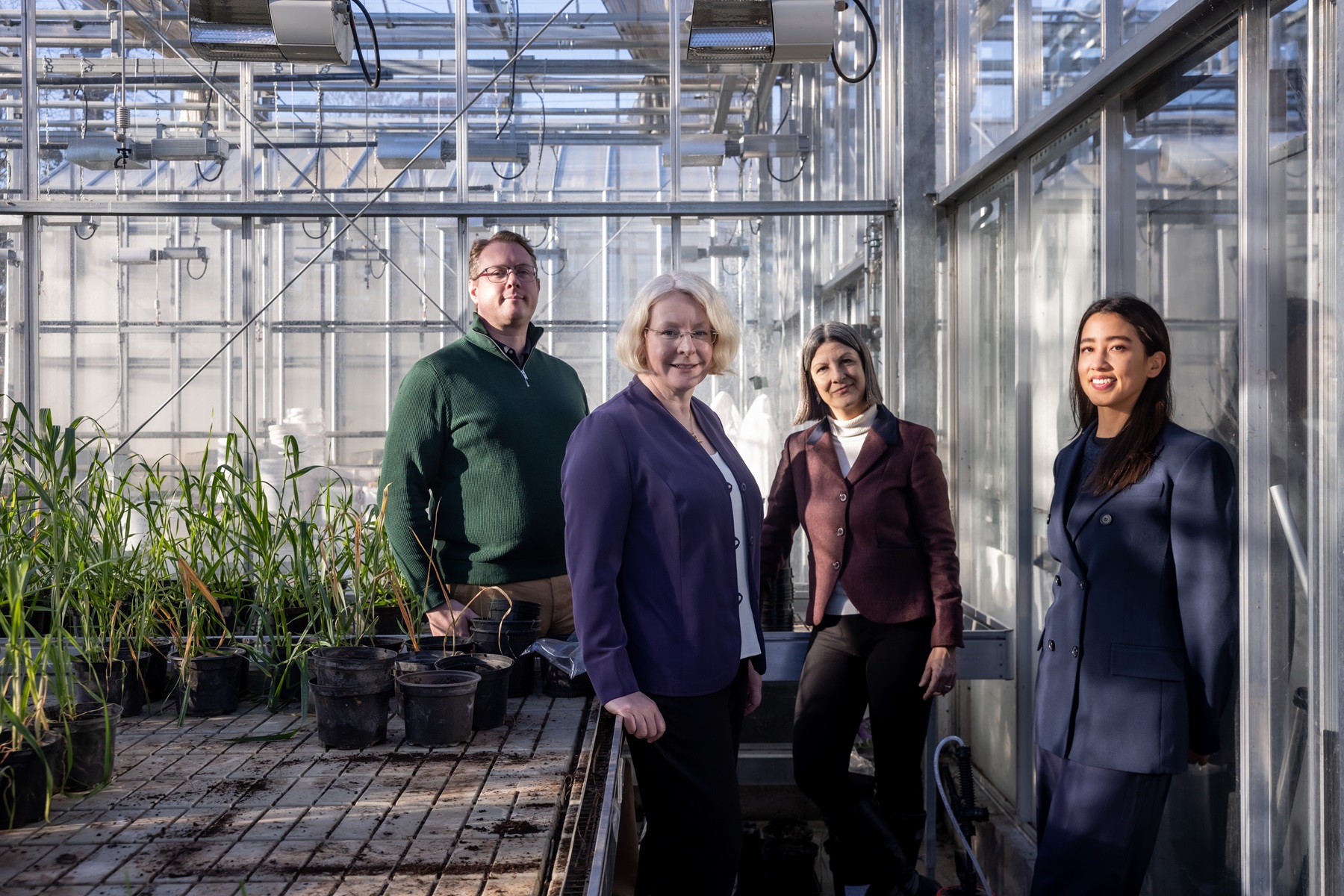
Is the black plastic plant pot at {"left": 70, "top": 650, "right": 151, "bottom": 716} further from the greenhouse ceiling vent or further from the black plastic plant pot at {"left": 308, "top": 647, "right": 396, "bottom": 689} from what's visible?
the greenhouse ceiling vent

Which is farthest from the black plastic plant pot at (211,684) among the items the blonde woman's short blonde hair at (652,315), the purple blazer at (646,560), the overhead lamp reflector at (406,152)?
the overhead lamp reflector at (406,152)

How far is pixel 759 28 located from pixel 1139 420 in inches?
77.5

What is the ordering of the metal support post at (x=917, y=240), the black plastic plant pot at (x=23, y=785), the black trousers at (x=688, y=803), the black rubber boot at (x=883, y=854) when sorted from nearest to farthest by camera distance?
1. the black plastic plant pot at (x=23, y=785)
2. the black trousers at (x=688, y=803)
3. the black rubber boot at (x=883, y=854)
4. the metal support post at (x=917, y=240)

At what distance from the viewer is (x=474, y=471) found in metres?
2.33

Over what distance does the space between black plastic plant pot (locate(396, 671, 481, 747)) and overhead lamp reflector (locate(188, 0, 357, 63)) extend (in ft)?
8.30

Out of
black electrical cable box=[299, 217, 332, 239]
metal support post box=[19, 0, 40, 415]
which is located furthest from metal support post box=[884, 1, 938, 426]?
metal support post box=[19, 0, 40, 415]

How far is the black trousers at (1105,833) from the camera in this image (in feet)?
5.43

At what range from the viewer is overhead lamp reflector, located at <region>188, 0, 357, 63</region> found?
327 centimetres

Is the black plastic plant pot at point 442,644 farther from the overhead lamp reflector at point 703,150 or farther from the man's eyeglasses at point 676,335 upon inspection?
the overhead lamp reflector at point 703,150

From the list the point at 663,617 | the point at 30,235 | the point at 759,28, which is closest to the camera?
the point at 663,617

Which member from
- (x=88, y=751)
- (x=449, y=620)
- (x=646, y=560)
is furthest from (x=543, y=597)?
(x=88, y=751)

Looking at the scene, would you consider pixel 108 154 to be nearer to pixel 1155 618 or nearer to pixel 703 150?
pixel 703 150

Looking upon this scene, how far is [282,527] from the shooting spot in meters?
2.16

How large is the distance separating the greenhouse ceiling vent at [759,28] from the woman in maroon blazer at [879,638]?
4.42 feet
